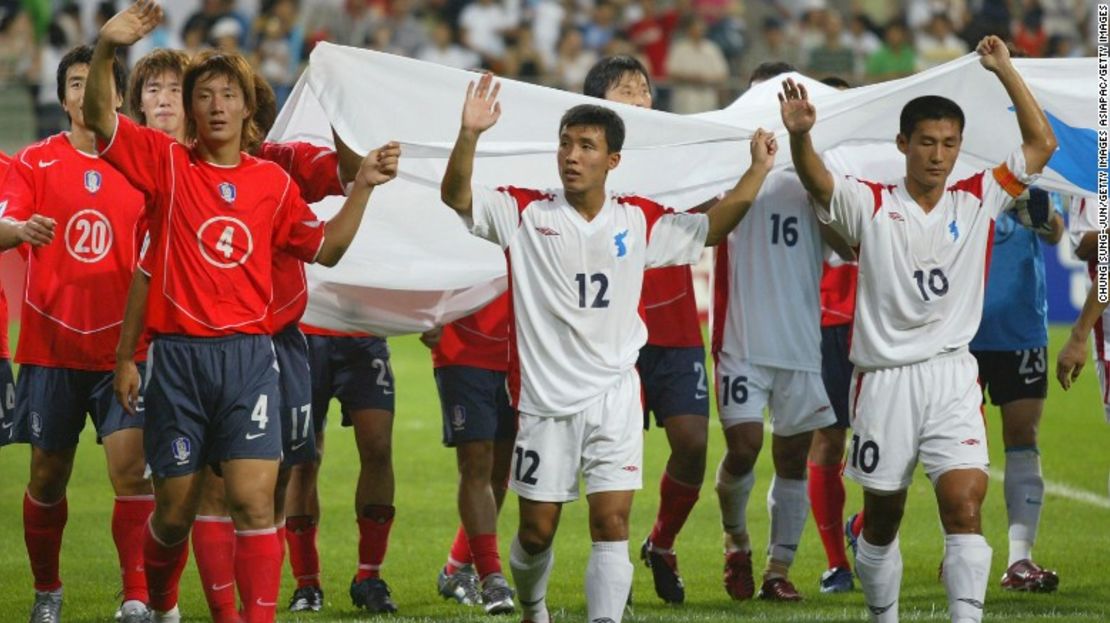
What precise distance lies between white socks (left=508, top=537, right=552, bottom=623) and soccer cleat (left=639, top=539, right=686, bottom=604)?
1.17m

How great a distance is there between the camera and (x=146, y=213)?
644cm

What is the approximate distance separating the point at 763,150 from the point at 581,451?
1.34 m

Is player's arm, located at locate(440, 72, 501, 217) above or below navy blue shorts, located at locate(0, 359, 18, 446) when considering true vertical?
above

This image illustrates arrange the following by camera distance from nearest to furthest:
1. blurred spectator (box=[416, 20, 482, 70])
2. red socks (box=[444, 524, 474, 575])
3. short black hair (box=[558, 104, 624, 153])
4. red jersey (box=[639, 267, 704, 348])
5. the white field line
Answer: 1. short black hair (box=[558, 104, 624, 153])
2. red jersey (box=[639, 267, 704, 348])
3. red socks (box=[444, 524, 474, 575])
4. the white field line
5. blurred spectator (box=[416, 20, 482, 70])

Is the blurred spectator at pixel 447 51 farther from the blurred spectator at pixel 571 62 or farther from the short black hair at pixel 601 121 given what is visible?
the short black hair at pixel 601 121

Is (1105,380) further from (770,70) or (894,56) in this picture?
(894,56)

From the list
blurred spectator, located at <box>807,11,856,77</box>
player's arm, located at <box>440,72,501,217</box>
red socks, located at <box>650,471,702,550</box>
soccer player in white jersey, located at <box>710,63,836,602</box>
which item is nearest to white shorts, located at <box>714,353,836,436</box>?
soccer player in white jersey, located at <box>710,63,836,602</box>

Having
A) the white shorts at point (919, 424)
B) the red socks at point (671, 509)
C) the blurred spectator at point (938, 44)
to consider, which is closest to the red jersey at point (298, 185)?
the red socks at point (671, 509)

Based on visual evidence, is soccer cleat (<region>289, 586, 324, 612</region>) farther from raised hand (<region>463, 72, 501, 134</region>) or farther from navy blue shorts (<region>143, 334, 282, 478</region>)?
raised hand (<region>463, 72, 501, 134</region>)

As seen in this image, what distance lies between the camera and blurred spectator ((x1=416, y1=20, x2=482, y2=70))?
69.3 ft

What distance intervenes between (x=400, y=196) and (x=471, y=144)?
154 cm

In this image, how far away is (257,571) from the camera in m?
6.27

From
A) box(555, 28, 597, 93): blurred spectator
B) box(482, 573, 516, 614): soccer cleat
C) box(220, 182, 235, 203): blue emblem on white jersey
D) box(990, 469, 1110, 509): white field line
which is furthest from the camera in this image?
box(555, 28, 597, 93): blurred spectator

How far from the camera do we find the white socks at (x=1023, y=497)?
8188 mm
